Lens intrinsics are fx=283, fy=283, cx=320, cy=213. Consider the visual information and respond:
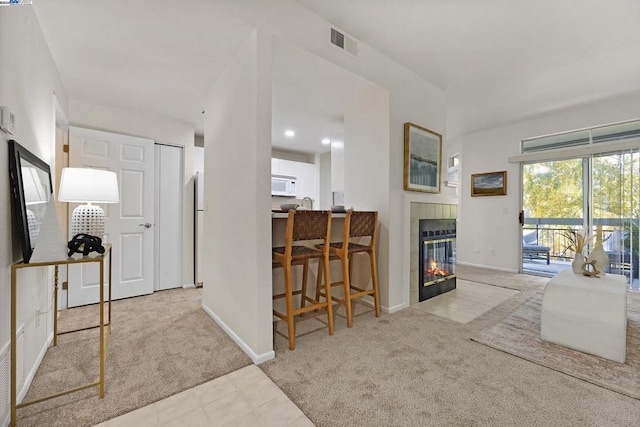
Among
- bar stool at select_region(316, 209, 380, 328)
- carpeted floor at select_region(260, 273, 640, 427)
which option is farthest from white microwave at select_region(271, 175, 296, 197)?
carpeted floor at select_region(260, 273, 640, 427)

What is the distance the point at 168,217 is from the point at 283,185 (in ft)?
6.16

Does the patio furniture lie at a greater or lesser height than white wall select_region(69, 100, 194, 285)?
lesser

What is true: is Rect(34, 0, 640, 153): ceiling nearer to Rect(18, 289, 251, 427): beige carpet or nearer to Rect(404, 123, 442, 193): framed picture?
Rect(404, 123, 442, 193): framed picture

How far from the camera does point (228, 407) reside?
1.48 metres

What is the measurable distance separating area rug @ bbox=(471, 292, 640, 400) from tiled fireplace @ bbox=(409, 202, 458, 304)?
0.81 metres

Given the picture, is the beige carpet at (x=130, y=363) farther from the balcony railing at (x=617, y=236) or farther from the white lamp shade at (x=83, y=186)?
the balcony railing at (x=617, y=236)

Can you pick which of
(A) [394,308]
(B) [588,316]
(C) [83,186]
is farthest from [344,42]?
(B) [588,316]

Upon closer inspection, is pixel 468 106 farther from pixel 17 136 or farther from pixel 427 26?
pixel 17 136

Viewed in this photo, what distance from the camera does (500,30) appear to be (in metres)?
2.37

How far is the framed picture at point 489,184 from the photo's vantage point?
4997 mm

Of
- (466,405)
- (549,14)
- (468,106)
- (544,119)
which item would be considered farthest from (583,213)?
(466,405)

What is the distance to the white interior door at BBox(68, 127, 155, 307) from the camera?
123 inches

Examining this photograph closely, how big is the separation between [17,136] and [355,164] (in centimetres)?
261

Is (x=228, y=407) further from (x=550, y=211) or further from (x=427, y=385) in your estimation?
(x=550, y=211)
